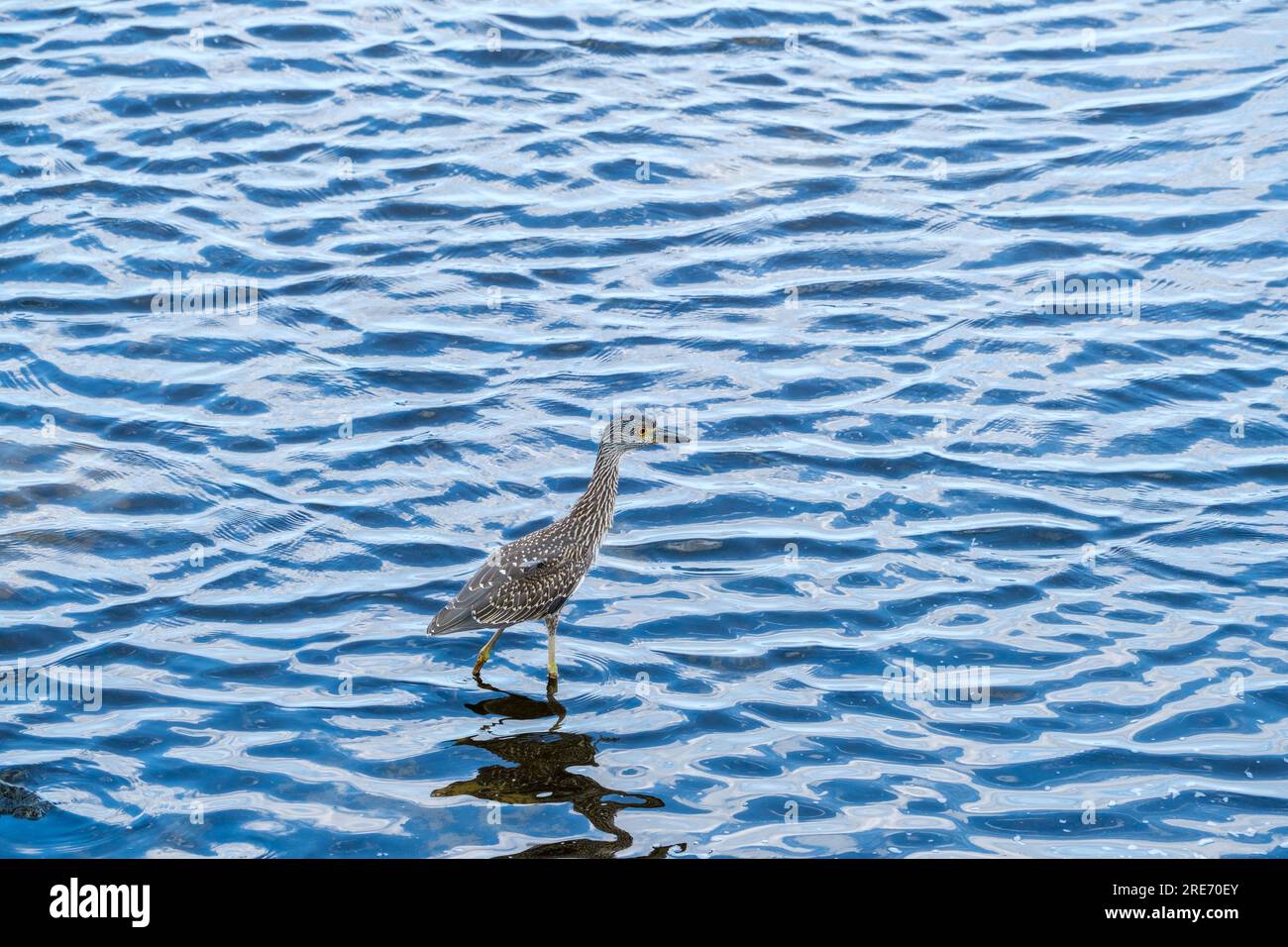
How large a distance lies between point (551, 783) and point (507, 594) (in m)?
1.38

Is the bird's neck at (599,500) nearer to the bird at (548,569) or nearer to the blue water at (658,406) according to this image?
the bird at (548,569)

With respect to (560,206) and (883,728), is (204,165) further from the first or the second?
(883,728)

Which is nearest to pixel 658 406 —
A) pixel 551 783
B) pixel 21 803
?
pixel 551 783

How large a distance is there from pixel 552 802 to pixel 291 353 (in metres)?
6.98

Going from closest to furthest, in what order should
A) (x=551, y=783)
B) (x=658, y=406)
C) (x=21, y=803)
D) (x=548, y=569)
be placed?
1. (x=21, y=803)
2. (x=551, y=783)
3. (x=548, y=569)
4. (x=658, y=406)

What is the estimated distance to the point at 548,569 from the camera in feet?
36.3

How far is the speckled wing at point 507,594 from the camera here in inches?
428

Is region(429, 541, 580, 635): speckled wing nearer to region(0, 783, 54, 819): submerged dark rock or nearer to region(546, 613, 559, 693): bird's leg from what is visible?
region(546, 613, 559, 693): bird's leg

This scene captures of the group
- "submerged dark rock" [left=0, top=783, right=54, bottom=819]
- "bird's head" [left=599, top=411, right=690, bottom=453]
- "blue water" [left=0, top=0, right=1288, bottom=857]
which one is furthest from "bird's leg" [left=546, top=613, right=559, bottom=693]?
"submerged dark rock" [left=0, top=783, right=54, bottom=819]

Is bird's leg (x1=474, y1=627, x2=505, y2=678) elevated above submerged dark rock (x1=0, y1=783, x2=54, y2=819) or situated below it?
above

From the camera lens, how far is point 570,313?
53.3ft

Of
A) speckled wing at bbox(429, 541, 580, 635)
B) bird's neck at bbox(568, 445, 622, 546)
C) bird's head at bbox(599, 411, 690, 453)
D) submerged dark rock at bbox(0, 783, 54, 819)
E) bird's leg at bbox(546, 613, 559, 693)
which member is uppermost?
bird's head at bbox(599, 411, 690, 453)

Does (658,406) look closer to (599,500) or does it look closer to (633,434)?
(633,434)

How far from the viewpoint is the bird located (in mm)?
10883
